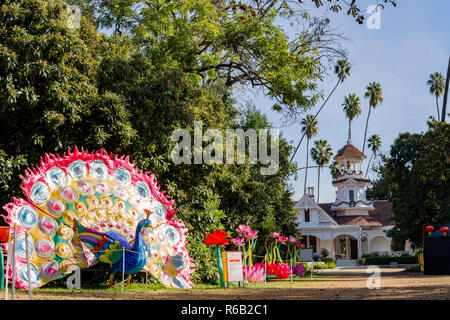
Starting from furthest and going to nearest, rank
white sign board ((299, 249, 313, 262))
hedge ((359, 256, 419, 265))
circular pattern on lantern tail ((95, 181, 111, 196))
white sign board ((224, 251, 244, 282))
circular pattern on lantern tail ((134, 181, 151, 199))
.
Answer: hedge ((359, 256, 419, 265)), white sign board ((299, 249, 313, 262)), white sign board ((224, 251, 244, 282)), circular pattern on lantern tail ((134, 181, 151, 199)), circular pattern on lantern tail ((95, 181, 111, 196))

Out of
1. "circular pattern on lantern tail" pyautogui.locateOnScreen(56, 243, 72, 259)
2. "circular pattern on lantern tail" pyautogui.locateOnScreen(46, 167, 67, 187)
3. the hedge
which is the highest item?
"circular pattern on lantern tail" pyautogui.locateOnScreen(46, 167, 67, 187)

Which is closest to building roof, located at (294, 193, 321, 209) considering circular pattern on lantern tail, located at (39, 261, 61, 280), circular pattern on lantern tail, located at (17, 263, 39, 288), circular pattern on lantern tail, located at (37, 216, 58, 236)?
circular pattern on lantern tail, located at (37, 216, 58, 236)

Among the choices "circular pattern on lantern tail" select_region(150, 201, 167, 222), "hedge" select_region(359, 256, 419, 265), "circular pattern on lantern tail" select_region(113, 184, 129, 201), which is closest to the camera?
"circular pattern on lantern tail" select_region(113, 184, 129, 201)

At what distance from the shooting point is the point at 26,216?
1069 centimetres

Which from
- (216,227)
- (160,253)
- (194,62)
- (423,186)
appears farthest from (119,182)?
(423,186)

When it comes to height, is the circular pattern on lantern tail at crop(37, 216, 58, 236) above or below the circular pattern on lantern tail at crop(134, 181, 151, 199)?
below

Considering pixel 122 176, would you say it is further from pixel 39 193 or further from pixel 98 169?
pixel 39 193

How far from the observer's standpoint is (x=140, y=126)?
13.6 metres

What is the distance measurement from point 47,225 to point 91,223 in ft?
2.99

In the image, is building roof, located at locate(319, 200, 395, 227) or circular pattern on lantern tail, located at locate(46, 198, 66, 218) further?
building roof, located at locate(319, 200, 395, 227)

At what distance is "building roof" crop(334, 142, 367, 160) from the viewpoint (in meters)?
50.1

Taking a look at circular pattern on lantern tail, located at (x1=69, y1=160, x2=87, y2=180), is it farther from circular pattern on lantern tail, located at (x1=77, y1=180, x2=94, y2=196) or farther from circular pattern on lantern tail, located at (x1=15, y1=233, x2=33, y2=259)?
circular pattern on lantern tail, located at (x1=15, y1=233, x2=33, y2=259)

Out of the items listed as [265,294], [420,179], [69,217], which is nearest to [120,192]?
[69,217]

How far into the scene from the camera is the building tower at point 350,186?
162 ft
